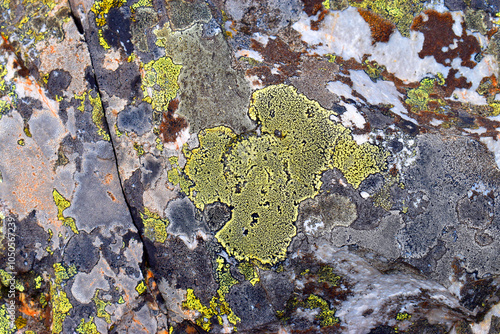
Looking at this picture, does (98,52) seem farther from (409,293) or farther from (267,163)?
(409,293)

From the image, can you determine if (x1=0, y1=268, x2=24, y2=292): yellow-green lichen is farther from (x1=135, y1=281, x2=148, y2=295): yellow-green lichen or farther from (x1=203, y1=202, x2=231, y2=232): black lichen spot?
(x1=203, y1=202, x2=231, y2=232): black lichen spot

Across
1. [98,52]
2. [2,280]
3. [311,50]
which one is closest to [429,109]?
[311,50]

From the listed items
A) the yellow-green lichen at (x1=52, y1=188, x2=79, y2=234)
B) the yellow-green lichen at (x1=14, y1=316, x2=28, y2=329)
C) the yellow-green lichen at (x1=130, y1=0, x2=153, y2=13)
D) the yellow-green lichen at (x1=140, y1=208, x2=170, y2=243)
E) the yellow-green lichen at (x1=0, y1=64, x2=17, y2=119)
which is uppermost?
the yellow-green lichen at (x1=130, y1=0, x2=153, y2=13)

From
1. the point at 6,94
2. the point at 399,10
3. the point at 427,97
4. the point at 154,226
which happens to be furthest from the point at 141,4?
the point at 427,97

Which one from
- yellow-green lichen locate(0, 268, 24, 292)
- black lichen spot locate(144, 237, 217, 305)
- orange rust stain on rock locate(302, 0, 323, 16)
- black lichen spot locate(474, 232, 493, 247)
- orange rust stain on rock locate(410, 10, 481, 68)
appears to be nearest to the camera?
black lichen spot locate(474, 232, 493, 247)

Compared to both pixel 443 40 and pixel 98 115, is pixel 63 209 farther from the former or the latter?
pixel 443 40

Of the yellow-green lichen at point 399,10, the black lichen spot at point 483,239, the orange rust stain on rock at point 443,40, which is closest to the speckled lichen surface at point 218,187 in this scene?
the black lichen spot at point 483,239

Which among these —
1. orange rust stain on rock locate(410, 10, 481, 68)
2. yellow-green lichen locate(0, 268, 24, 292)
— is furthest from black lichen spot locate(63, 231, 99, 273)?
orange rust stain on rock locate(410, 10, 481, 68)
